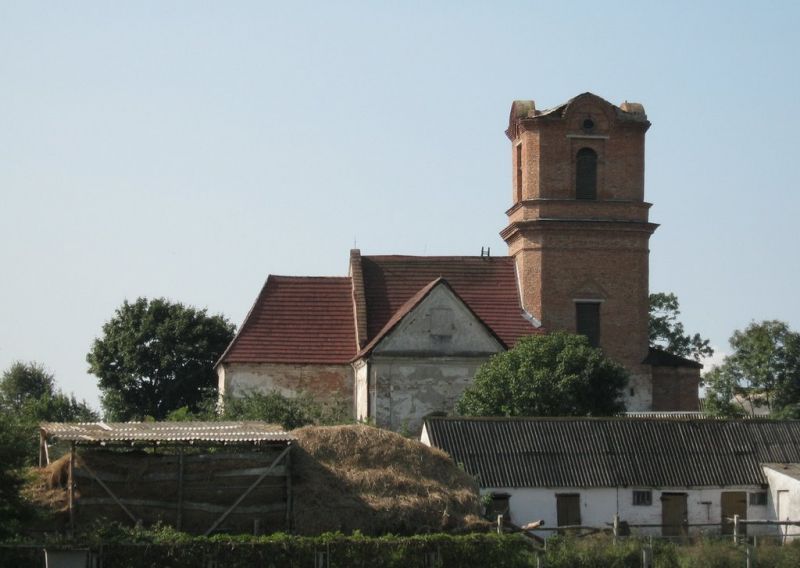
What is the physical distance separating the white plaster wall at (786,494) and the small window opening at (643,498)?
273cm

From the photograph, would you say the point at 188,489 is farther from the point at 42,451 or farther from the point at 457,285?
the point at 457,285

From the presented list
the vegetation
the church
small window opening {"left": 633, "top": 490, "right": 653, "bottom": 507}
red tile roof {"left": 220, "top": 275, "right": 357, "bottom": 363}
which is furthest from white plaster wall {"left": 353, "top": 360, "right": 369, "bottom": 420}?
the vegetation

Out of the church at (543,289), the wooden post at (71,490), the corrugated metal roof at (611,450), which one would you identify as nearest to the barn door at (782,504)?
the corrugated metal roof at (611,450)

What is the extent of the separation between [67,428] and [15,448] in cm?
304

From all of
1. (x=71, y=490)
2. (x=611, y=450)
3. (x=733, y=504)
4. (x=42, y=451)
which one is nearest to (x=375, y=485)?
(x=71, y=490)

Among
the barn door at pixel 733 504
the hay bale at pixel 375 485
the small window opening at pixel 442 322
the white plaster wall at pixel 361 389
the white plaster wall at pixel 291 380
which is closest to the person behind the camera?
the hay bale at pixel 375 485

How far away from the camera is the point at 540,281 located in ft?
154

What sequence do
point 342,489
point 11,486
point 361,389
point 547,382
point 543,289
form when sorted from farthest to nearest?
point 543,289
point 361,389
point 547,382
point 342,489
point 11,486

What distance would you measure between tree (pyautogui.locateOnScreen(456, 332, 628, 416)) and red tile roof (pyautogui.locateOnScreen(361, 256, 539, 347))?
4247mm

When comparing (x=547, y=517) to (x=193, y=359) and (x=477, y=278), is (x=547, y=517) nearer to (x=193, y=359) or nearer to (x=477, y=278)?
(x=477, y=278)

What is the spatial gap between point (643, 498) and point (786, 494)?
10.3 feet

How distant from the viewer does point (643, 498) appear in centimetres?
3478

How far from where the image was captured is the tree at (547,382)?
40.5m

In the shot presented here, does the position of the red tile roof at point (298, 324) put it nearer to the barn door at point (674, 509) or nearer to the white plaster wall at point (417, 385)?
the white plaster wall at point (417, 385)
